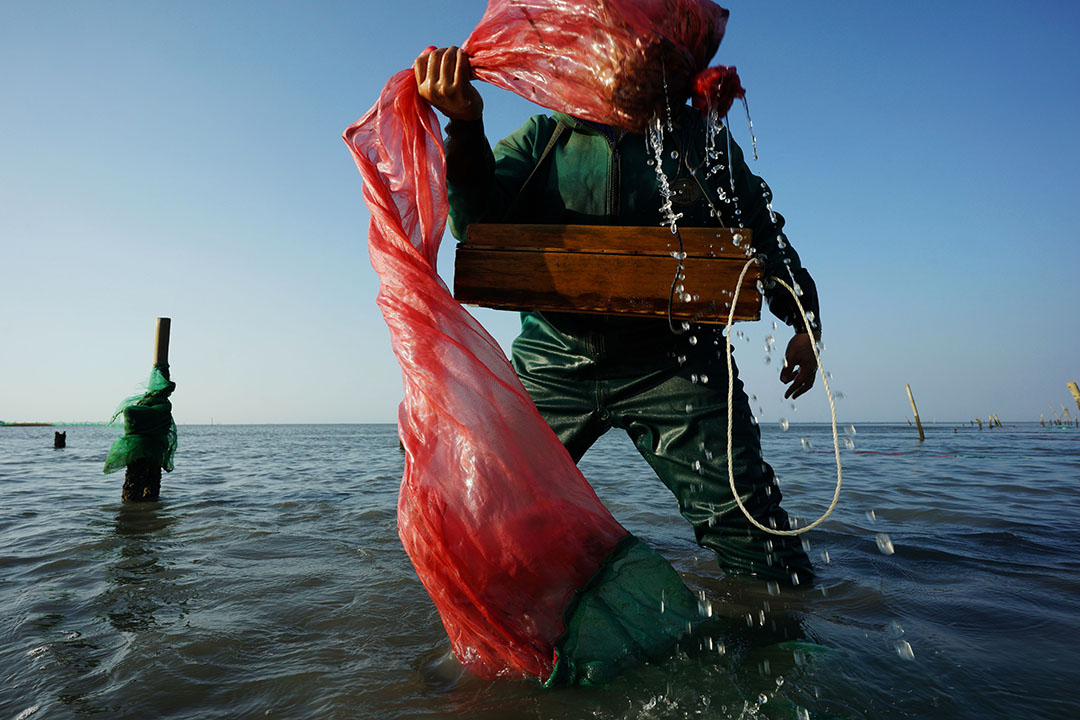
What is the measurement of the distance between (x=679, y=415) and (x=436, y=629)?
1244 millimetres

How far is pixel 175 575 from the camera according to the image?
2.68 metres

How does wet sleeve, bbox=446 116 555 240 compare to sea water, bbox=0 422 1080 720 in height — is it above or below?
above

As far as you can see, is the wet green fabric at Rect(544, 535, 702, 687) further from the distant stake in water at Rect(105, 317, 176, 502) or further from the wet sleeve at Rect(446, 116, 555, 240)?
the distant stake in water at Rect(105, 317, 176, 502)

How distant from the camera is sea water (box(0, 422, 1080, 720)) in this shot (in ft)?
4.39

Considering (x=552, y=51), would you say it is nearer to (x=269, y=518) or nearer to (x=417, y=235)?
(x=417, y=235)

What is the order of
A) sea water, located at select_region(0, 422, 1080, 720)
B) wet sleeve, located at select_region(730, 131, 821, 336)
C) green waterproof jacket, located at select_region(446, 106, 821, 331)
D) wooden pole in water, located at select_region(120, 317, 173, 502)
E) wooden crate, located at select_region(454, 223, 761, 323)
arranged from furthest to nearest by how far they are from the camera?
wooden pole in water, located at select_region(120, 317, 173, 502) < wet sleeve, located at select_region(730, 131, 821, 336) < green waterproof jacket, located at select_region(446, 106, 821, 331) < wooden crate, located at select_region(454, 223, 761, 323) < sea water, located at select_region(0, 422, 1080, 720)

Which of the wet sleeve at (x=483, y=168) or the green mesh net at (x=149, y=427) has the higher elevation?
the wet sleeve at (x=483, y=168)

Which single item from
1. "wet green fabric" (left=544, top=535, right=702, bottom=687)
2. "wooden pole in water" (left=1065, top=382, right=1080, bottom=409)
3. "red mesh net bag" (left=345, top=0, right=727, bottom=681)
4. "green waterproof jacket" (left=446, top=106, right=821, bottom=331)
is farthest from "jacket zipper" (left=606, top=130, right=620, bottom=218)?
"wooden pole in water" (left=1065, top=382, right=1080, bottom=409)

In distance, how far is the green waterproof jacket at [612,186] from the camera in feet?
6.63

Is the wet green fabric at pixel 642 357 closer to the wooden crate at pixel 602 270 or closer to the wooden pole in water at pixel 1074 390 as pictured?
the wooden crate at pixel 602 270

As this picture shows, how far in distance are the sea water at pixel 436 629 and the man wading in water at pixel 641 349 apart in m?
0.40

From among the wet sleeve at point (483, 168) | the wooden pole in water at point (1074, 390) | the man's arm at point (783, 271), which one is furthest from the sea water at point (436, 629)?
the wooden pole in water at point (1074, 390)

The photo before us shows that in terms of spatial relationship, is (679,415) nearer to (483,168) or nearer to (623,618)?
(623,618)

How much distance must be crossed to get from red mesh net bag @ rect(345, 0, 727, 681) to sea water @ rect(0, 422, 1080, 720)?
0.18m
